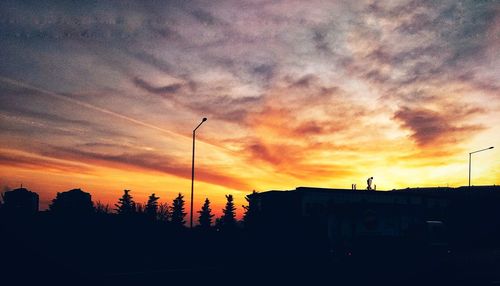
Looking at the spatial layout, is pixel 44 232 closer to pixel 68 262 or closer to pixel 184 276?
pixel 68 262

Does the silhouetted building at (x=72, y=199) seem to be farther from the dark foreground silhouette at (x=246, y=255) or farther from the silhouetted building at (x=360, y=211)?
the silhouetted building at (x=360, y=211)

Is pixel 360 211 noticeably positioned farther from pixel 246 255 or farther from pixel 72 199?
pixel 72 199

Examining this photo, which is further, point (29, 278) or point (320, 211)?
point (320, 211)

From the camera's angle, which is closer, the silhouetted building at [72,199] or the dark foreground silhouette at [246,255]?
the dark foreground silhouette at [246,255]

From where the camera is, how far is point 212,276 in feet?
65.1

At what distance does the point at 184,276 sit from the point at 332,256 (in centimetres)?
959

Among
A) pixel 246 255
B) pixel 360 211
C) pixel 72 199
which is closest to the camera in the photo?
pixel 246 255

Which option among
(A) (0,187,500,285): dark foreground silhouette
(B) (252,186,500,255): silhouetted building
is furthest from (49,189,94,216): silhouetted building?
(B) (252,186,500,255): silhouetted building

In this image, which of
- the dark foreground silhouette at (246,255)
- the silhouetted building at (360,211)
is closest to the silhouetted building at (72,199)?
the dark foreground silhouette at (246,255)

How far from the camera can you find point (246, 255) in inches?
1087

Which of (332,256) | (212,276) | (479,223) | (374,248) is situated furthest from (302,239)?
(479,223)

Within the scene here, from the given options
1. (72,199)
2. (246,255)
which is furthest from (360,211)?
(72,199)

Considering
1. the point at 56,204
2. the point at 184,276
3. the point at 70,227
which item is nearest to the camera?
the point at 184,276

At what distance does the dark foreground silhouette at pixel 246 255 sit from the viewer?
19.2 meters
